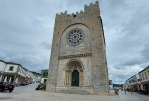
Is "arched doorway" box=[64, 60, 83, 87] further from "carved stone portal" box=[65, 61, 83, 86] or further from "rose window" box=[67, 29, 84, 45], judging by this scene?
"rose window" box=[67, 29, 84, 45]

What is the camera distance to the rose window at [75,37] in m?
17.7

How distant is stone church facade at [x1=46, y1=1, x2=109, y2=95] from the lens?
46.0 feet

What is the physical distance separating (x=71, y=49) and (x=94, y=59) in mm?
4622

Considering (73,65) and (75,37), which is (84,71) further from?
(75,37)

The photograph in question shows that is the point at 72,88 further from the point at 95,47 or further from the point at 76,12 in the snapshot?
the point at 76,12

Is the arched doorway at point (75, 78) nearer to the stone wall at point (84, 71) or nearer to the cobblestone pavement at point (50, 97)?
the stone wall at point (84, 71)

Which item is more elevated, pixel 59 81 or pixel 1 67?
pixel 1 67

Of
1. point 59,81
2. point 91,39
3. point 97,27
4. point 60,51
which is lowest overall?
point 59,81

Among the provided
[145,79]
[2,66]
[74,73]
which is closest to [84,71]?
[74,73]

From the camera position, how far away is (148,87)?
22.8 meters

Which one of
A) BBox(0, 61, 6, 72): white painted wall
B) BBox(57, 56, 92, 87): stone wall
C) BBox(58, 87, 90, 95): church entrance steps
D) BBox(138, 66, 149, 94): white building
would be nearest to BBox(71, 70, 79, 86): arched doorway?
BBox(58, 87, 90, 95): church entrance steps

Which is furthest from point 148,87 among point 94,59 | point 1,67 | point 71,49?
point 1,67

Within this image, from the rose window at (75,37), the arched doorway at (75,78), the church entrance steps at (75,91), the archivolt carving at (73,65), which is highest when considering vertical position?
the rose window at (75,37)

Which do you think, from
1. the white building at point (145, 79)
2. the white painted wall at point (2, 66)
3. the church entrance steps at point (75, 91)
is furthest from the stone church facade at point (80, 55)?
the white painted wall at point (2, 66)
